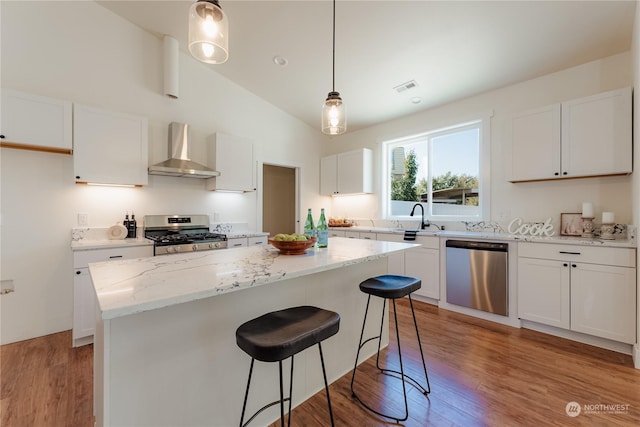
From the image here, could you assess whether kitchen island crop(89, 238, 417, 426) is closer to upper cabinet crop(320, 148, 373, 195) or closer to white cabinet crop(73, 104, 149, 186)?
white cabinet crop(73, 104, 149, 186)

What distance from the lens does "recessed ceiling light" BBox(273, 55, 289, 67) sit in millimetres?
3384

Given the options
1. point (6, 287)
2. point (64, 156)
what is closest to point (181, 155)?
point (64, 156)

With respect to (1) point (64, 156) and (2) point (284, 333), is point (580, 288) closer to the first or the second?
(2) point (284, 333)

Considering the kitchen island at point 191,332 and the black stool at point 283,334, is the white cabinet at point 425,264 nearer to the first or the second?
the kitchen island at point 191,332

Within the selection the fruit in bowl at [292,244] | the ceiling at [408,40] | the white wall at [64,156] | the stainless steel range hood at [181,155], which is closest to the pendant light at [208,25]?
the fruit in bowl at [292,244]

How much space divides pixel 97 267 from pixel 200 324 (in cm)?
62

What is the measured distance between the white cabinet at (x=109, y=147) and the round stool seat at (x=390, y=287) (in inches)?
112

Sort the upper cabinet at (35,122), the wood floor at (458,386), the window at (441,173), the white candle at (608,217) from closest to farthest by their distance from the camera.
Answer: the wood floor at (458,386) < the upper cabinet at (35,122) < the white candle at (608,217) < the window at (441,173)

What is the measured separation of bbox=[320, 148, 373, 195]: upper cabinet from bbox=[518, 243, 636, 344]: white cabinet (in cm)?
255

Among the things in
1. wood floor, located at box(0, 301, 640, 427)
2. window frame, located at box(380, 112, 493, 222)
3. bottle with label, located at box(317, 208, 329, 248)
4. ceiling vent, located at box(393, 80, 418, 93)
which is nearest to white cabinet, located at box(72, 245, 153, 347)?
wood floor, located at box(0, 301, 640, 427)

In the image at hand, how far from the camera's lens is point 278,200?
6504 millimetres

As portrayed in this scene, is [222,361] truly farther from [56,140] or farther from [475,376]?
[56,140]

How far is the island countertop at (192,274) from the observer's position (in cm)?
86

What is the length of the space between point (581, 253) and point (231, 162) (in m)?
4.02
